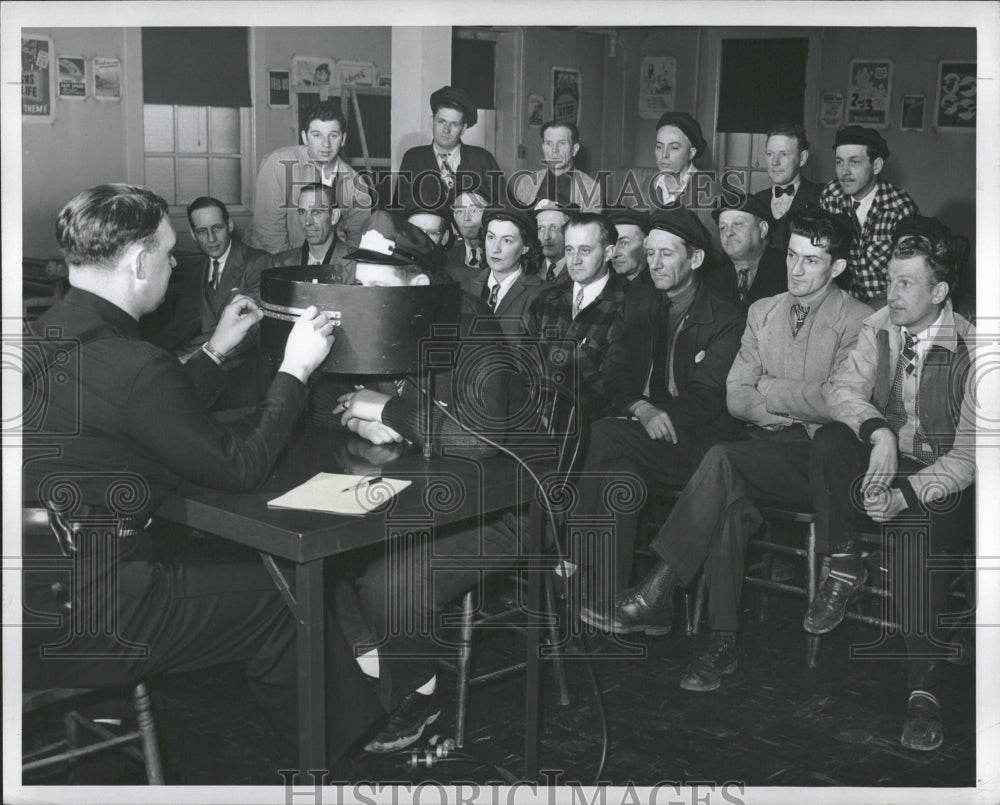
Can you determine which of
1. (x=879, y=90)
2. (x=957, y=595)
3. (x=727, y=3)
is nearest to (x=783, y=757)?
(x=957, y=595)

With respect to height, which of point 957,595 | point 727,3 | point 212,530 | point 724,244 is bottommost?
point 957,595

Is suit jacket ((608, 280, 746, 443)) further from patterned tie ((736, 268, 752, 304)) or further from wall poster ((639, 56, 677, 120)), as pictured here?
wall poster ((639, 56, 677, 120))

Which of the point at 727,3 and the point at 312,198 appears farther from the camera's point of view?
the point at 312,198

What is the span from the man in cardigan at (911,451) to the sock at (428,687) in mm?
1256

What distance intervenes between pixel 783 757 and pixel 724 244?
6.81 feet

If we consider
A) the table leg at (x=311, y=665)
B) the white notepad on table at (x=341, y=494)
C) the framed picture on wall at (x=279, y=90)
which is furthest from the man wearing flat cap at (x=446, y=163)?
the table leg at (x=311, y=665)

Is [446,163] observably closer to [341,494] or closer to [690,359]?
[690,359]

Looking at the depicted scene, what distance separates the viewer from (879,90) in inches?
181

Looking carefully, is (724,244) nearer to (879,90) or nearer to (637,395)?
(637,395)

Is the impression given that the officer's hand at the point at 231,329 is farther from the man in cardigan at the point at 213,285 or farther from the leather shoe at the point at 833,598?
the leather shoe at the point at 833,598

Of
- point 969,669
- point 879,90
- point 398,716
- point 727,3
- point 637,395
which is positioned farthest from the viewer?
point 879,90

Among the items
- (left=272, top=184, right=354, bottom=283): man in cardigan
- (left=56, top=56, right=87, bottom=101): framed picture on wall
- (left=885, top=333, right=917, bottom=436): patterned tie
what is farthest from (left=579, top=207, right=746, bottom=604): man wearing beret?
(left=56, top=56, right=87, bottom=101): framed picture on wall

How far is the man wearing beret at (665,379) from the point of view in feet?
12.8

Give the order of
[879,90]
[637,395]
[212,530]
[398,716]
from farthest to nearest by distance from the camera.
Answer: [879,90] < [637,395] < [398,716] < [212,530]
